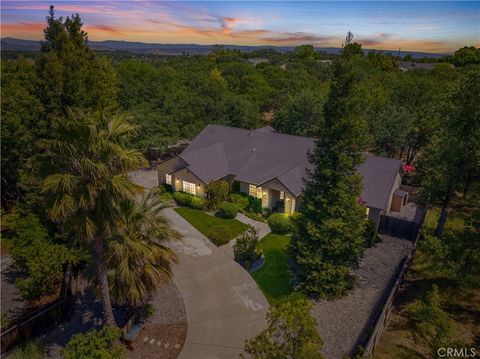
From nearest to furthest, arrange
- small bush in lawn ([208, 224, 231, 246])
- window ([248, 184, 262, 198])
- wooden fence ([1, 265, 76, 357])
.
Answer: wooden fence ([1, 265, 76, 357])
small bush in lawn ([208, 224, 231, 246])
window ([248, 184, 262, 198])

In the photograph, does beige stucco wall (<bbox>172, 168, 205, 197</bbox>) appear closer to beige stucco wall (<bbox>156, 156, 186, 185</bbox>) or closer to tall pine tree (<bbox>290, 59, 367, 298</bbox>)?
beige stucco wall (<bbox>156, 156, 186, 185</bbox>)

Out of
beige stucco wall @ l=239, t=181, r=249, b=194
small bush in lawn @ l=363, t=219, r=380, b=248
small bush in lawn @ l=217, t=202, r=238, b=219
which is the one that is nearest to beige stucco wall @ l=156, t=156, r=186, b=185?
beige stucco wall @ l=239, t=181, r=249, b=194

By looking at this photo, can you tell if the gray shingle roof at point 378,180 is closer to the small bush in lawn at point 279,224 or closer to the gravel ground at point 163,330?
the small bush in lawn at point 279,224

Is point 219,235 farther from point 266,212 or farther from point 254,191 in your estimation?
point 254,191

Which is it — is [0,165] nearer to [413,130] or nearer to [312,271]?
[312,271]

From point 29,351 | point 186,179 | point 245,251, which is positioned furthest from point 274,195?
point 29,351

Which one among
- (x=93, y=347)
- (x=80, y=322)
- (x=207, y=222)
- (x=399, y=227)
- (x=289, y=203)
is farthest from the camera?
(x=289, y=203)

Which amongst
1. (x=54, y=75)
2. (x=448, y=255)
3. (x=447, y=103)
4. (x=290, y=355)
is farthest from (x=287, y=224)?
(x=54, y=75)

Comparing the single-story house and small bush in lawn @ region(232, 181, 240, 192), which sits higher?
the single-story house
